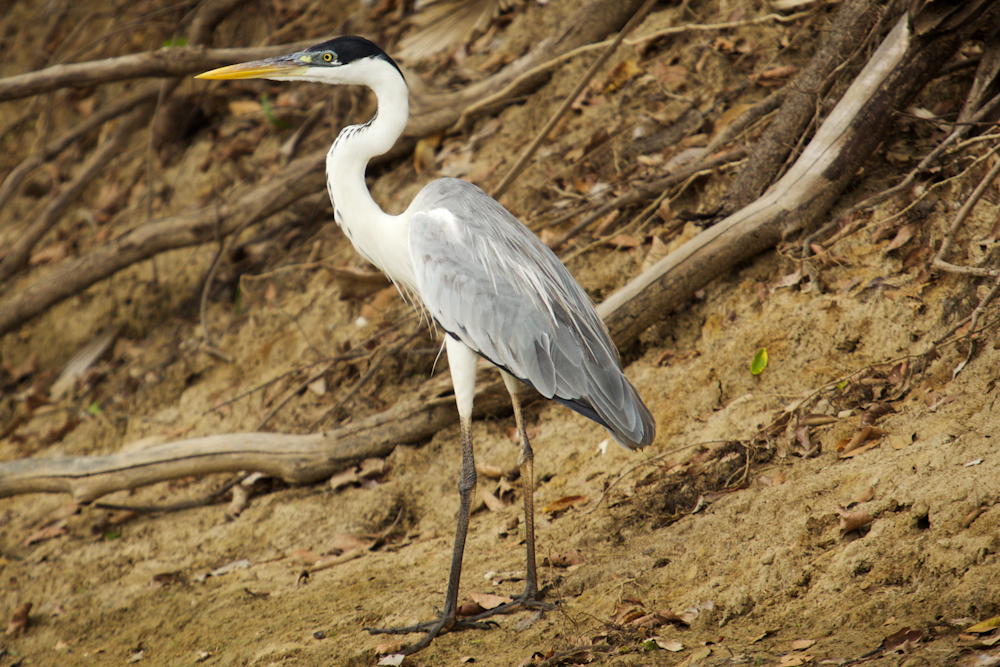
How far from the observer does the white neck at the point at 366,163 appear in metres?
3.66

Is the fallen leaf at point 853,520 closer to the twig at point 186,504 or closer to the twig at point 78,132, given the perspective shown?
the twig at point 186,504

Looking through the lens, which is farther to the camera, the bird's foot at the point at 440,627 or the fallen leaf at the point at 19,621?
the fallen leaf at the point at 19,621

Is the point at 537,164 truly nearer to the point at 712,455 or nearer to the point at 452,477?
the point at 452,477

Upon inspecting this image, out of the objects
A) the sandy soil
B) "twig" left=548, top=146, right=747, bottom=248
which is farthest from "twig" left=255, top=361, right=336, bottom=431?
"twig" left=548, top=146, right=747, bottom=248

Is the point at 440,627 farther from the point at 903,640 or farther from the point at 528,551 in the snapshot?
the point at 903,640

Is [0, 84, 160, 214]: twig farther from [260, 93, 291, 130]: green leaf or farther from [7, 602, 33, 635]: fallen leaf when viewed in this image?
[7, 602, 33, 635]: fallen leaf

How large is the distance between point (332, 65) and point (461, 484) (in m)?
2.06

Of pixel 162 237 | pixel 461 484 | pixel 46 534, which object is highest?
pixel 162 237

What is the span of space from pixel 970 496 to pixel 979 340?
0.94m

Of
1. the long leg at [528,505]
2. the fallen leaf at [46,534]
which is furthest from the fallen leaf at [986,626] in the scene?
A: the fallen leaf at [46,534]

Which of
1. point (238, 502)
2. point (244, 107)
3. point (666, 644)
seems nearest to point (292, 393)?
point (238, 502)

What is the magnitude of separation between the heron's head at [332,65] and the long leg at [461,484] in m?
1.32

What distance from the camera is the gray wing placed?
3260mm

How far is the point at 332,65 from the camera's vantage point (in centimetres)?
371
